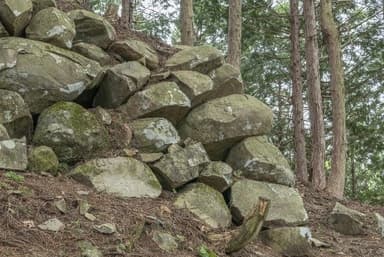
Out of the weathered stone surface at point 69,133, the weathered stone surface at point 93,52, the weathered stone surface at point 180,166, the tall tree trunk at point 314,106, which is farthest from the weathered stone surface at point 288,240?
the tall tree trunk at point 314,106

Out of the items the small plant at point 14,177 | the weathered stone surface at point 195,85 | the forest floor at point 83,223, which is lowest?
the forest floor at point 83,223

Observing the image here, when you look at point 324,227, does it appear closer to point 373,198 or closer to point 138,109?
point 138,109

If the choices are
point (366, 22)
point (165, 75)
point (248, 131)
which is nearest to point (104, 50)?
point (165, 75)

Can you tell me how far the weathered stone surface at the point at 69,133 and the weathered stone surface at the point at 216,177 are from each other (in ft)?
4.31

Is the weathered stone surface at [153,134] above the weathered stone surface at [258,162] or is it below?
above

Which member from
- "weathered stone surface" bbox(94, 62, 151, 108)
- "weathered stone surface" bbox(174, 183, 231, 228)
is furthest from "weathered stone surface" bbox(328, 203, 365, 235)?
"weathered stone surface" bbox(94, 62, 151, 108)

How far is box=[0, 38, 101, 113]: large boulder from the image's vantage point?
546 cm

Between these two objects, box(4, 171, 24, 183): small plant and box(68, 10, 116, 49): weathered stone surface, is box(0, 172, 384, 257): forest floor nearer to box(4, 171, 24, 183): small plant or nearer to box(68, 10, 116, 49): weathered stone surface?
box(4, 171, 24, 183): small plant

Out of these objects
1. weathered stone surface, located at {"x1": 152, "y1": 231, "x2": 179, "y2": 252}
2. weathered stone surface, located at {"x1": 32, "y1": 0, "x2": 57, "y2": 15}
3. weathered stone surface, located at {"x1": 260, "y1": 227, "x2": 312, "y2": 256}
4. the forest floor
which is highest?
weathered stone surface, located at {"x1": 32, "y1": 0, "x2": 57, "y2": 15}

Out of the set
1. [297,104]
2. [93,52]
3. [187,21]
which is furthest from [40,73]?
[297,104]

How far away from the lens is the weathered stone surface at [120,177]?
196 inches

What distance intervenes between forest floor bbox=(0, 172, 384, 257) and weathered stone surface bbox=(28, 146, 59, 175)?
0.17 m

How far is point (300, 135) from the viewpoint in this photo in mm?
11016

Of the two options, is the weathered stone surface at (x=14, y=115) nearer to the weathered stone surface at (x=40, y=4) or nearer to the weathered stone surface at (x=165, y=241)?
the weathered stone surface at (x=40, y=4)
